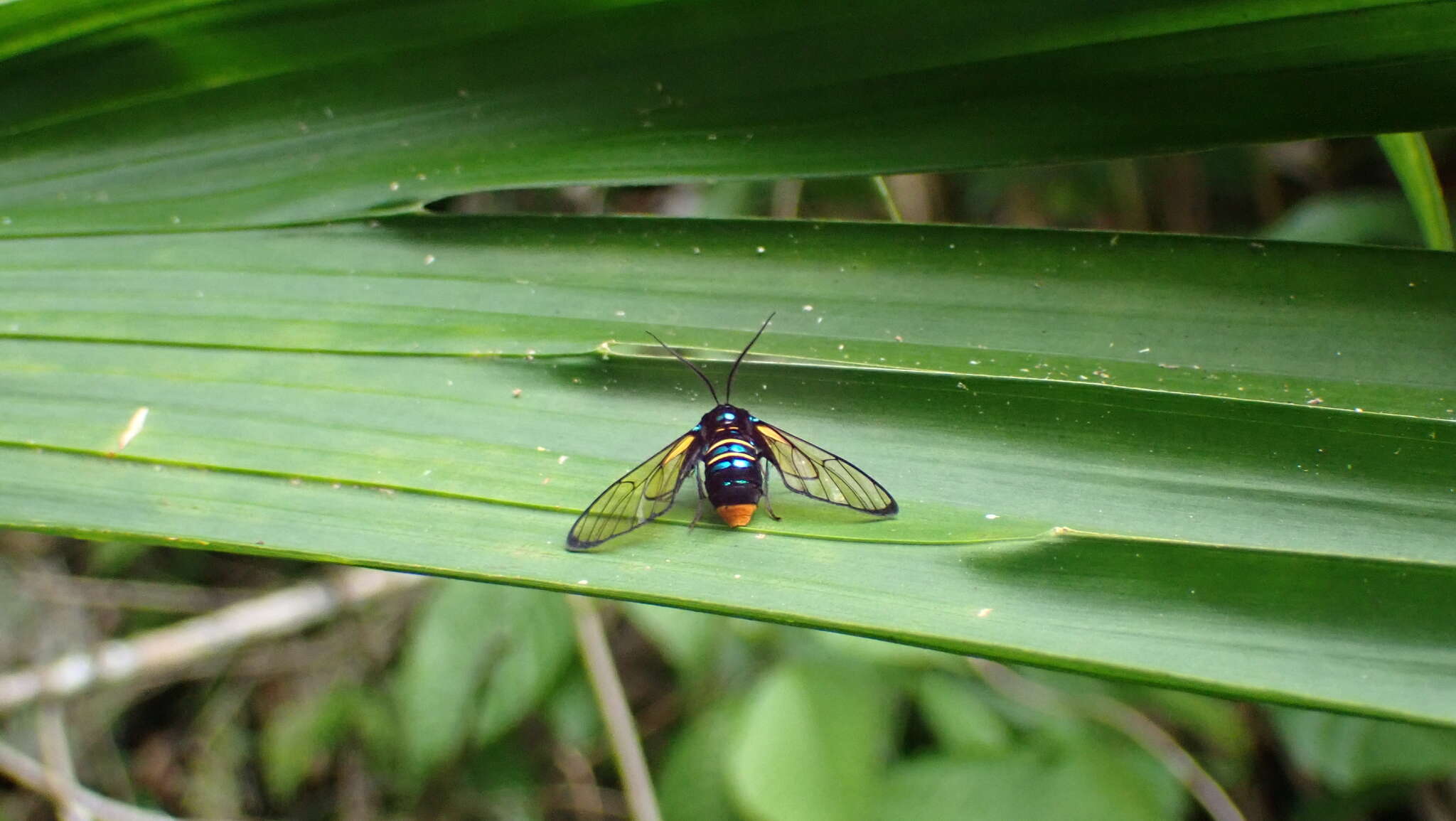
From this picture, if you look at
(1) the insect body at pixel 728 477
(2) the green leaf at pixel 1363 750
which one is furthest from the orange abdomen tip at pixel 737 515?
(2) the green leaf at pixel 1363 750

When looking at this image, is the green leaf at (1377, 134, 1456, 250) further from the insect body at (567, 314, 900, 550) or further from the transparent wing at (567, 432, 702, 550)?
the transparent wing at (567, 432, 702, 550)

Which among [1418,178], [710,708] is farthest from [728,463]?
[710,708]

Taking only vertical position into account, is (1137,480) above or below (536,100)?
below

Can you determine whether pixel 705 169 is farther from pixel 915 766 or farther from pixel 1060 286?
pixel 915 766

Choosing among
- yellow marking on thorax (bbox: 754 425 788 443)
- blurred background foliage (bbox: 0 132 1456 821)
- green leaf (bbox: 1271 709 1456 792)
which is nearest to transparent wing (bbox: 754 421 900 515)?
yellow marking on thorax (bbox: 754 425 788 443)

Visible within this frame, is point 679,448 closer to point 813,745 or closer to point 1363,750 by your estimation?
point 813,745

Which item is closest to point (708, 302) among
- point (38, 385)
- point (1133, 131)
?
point (1133, 131)
